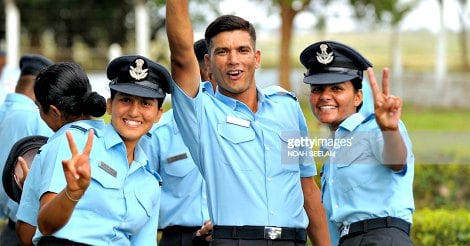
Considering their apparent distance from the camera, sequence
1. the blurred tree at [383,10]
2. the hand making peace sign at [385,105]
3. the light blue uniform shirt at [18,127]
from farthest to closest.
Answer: the blurred tree at [383,10]
the light blue uniform shirt at [18,127]
the hand making peace sign at [385,105]

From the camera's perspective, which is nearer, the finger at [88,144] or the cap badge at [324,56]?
the finger at [88,144]

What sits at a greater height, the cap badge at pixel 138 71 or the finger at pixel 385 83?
the cap badge at pixel 138 71

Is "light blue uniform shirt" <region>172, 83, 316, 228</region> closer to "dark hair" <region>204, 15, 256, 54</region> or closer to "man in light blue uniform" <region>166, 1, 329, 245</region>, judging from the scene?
"man in light blue uniform" <region>166, 1, 329, 245</region>

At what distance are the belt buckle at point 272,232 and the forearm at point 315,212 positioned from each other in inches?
17.6

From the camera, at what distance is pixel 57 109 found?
5250mm

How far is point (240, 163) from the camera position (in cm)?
502

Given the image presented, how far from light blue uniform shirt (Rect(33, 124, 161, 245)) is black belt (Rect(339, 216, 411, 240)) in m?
0.89

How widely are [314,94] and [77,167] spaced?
1.37m

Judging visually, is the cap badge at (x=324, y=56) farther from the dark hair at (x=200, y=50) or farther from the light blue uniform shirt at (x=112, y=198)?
the dark hair at (x=200, y=50)

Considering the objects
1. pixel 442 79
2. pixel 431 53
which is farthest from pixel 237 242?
pixel 431 53

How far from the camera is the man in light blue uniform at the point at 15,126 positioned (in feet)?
21.0

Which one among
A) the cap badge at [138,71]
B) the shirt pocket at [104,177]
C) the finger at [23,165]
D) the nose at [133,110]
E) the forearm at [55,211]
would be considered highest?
the cap badge at [138,71]

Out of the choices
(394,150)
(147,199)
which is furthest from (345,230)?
(147,199)

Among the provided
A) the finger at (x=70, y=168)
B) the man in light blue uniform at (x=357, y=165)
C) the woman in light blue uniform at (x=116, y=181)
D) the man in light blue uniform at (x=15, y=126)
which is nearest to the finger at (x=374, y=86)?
the man in light blue uniform at (x=357, y=165)
